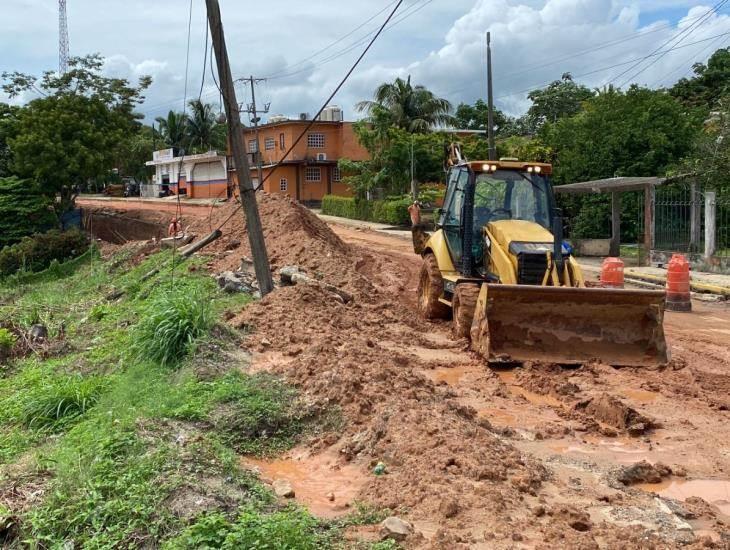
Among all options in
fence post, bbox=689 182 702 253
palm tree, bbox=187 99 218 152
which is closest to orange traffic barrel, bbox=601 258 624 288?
fence post, bbox=689 182 702 253

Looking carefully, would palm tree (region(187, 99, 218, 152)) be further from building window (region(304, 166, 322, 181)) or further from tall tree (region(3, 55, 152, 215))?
tall tree (region(3, 55, 152, 215))

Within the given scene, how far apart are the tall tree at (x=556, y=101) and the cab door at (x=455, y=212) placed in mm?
43042

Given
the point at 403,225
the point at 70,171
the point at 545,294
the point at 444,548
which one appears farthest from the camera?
the point at 403,225

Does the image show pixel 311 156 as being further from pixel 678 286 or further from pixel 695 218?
pixel 678 286

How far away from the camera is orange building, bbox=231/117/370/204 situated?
172 ft

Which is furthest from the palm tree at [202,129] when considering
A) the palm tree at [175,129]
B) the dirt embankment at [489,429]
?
the dirt embankment at [489,429]

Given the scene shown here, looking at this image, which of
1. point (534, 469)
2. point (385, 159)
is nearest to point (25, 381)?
point (534, 469)

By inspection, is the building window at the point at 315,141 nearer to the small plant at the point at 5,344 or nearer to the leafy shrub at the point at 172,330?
the small plant at the point at 5,344

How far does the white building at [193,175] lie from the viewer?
56.7 meters

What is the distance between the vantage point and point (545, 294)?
9.30m

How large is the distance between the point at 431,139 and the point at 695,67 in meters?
22.4

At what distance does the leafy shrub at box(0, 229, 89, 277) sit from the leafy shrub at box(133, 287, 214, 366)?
832 inches

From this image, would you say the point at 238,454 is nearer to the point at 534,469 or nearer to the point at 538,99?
the point at 534,469

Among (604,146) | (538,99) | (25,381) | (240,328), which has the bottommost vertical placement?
(25,381)
